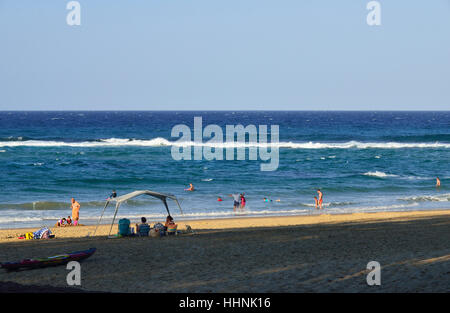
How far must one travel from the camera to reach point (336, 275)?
10.8 meters

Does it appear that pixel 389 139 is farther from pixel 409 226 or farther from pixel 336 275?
pixel 336 275

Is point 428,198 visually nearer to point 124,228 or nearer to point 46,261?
point 124,228

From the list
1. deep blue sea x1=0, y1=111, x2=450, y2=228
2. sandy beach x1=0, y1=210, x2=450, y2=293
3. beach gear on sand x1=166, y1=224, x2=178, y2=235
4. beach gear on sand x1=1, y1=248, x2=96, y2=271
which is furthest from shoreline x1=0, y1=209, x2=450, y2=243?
beach gear on sand x1=1, y1=248, x2=96, y2=271

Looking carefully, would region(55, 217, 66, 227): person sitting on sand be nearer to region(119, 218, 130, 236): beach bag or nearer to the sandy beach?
the sandy beach

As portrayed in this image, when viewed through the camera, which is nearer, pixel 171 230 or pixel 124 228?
pixel 124 228

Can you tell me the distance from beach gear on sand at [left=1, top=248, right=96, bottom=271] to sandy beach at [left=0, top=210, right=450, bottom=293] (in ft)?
0.49

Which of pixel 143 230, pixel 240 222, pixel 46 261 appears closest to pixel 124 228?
pixel 143 230

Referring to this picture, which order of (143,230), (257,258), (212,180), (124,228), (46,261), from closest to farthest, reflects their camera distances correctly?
(46,261) < (257,258) < (124,228) < (143,230) < (212,180)

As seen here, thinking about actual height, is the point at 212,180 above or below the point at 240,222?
above

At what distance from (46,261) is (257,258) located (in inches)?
190

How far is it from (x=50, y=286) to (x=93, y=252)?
2.49 m

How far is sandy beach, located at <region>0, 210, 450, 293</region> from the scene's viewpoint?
10297 millimetres

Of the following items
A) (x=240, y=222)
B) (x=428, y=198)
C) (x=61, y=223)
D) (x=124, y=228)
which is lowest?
(x=428, y=198)

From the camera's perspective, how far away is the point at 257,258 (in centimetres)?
1277
